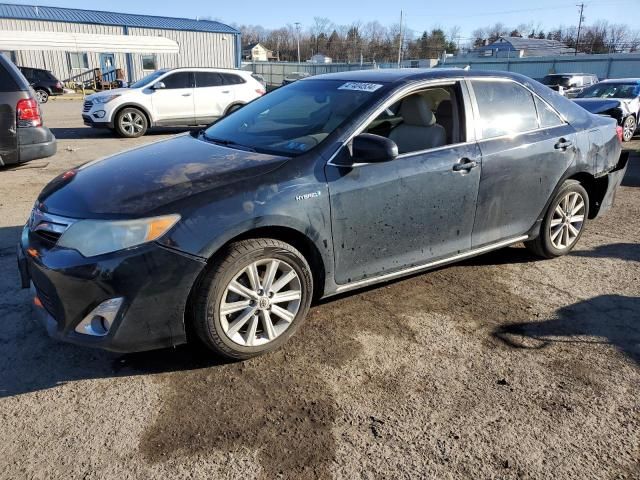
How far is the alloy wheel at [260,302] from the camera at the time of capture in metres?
2.95

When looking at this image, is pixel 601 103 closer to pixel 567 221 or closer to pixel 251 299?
pixel 567 221

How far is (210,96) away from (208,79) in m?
0.46

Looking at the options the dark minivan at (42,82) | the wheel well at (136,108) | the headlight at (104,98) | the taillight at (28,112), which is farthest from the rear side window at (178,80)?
the dark minivan at (42,82)

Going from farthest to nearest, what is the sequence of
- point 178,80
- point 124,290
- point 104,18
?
point 104,18
point 178,80
point 124,290

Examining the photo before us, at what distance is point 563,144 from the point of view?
14.2ft

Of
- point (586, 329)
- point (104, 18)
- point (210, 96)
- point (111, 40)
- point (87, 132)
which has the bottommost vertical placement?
point (586, 329)

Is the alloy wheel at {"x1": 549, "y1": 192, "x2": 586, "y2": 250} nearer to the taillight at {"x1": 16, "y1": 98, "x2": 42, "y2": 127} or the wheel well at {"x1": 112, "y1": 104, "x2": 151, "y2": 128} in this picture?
the taillight at {"x1": 16, "y1": 98, "x2": 42, "y2": 127}

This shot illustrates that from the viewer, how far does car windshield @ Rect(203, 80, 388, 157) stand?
3.43 metres

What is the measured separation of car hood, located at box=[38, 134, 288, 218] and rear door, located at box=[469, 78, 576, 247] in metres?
1.72

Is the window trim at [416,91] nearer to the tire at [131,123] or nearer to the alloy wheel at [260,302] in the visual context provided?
the alloy wheel at [260,302]

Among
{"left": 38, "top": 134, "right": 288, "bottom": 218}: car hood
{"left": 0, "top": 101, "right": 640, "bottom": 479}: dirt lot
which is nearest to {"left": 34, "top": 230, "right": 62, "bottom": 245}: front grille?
{"left": 38, "top": 134, "right": 288, "bottom": 218}: car hood

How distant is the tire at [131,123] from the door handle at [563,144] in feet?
35.3

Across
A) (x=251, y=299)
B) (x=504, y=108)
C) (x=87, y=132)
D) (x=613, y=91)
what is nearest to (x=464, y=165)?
(x=504, y=108)

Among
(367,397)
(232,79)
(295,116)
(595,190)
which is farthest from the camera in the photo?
(232,79)
